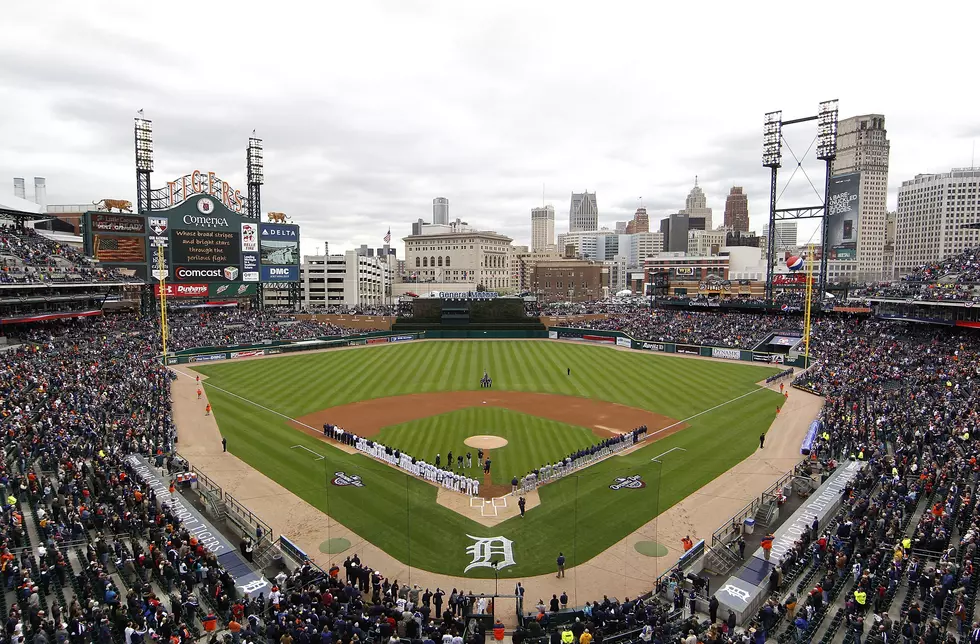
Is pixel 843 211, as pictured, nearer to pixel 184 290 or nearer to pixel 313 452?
pixel 313 452

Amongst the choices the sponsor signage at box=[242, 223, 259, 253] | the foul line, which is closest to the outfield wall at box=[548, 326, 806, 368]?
the foul line

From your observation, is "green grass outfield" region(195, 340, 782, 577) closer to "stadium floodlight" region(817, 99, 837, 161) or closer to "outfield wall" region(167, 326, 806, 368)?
"outfield wall" region(167, 326, 806, 368)

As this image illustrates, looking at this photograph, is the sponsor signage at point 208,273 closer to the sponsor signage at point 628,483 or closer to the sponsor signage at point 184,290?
the sponsor signage at point 184,290

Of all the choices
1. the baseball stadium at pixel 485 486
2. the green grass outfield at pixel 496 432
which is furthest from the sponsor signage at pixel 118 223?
the green grass outfield at pixel 496 432

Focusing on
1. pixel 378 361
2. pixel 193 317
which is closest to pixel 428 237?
pixel 193 317

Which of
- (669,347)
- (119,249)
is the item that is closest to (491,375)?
(669,347)

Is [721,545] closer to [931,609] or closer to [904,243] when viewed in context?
[931,609]
